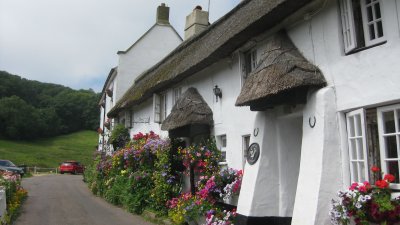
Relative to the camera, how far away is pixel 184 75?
1238cm

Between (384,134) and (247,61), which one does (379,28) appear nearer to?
(384,134)

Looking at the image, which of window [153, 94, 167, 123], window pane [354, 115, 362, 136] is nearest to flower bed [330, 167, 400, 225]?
window pane [354, 115, 362, 136]

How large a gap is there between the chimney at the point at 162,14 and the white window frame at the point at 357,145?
19.6 meters

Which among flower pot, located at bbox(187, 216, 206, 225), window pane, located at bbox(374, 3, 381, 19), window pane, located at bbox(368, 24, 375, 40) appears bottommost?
flower pot, located at bbox(187, 216, 206, 225)

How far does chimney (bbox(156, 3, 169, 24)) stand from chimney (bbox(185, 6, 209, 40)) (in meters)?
6.50

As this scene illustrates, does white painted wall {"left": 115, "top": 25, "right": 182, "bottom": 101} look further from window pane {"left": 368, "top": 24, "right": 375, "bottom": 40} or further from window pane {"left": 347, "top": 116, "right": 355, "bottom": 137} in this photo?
window pane {"left": 368, "top": 24, "right": 375, "bottom": 40}

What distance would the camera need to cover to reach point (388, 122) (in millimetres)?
5707

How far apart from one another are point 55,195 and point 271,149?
13023 millimetres

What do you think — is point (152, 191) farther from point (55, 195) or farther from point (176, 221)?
point (55, 195)

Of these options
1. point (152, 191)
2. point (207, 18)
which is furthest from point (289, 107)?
point (207, 18)

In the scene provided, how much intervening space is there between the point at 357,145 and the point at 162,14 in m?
20.3

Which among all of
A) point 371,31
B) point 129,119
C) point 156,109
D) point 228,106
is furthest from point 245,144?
point 129,119

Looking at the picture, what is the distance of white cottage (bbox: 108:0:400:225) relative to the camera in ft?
18.9

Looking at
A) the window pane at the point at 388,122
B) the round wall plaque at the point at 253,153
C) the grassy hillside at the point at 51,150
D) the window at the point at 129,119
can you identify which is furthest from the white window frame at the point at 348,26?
the grassy hillside at the point at 51,150
